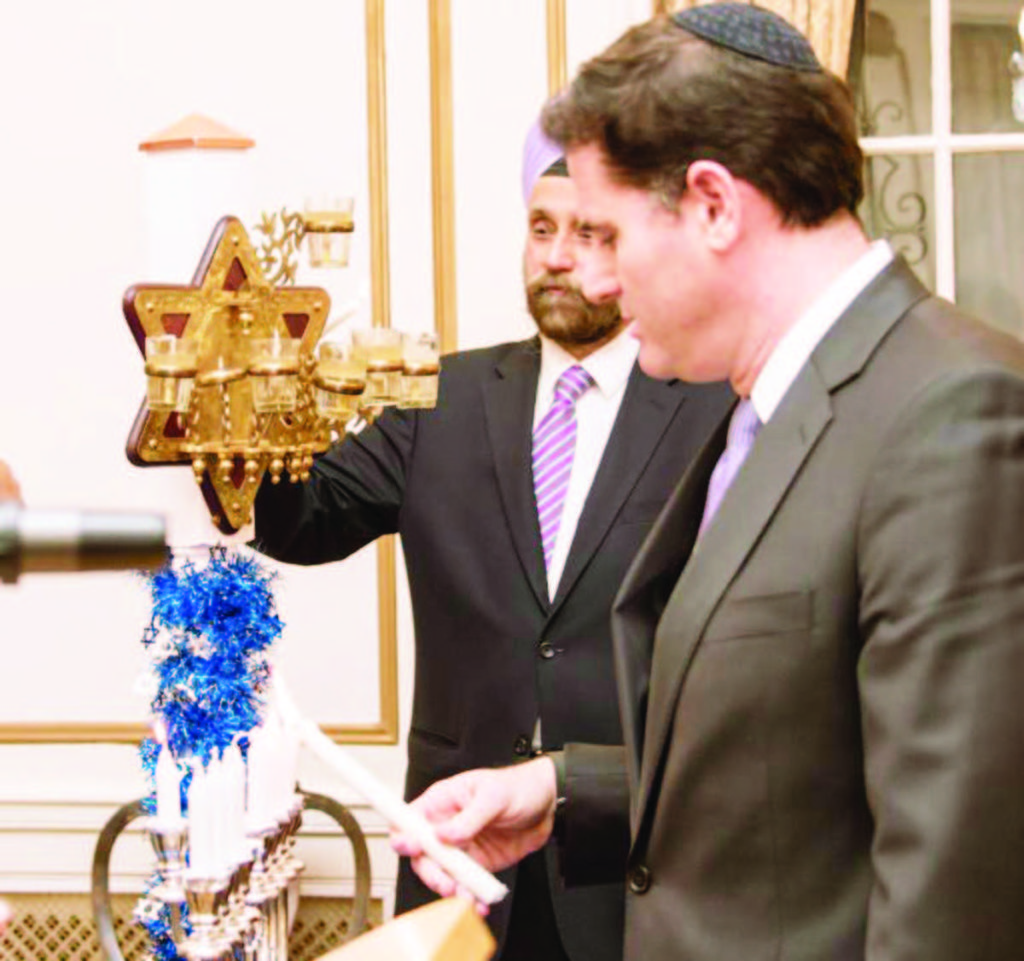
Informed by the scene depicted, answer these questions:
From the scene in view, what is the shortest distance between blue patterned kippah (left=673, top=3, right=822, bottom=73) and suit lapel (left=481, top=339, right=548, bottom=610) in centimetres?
129

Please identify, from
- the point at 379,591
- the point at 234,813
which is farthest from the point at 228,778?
the point at 379,591

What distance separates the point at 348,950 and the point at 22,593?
3239 mm

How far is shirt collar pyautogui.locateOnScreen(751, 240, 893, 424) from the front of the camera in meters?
1.62

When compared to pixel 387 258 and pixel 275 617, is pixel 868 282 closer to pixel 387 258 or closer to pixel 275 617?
pixel 275 617

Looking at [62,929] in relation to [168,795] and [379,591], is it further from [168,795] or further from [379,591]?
[168,795]

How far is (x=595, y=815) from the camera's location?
6.75ft

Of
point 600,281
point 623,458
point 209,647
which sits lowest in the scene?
point 209,647

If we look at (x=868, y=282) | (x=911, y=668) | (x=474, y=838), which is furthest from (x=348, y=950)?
(x=474, y=838)

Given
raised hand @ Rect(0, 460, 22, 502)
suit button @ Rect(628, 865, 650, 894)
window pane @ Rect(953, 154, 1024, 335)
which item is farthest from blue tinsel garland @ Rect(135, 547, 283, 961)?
window pane @ Rect(953, 154, 1024, 335)

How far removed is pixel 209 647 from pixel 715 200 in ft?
4.43

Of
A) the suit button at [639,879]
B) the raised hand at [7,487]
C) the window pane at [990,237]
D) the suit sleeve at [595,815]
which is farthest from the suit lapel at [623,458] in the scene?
the raised hand at [7,487]

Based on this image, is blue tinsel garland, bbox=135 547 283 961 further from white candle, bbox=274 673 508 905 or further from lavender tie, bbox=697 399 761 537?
white candle, bbox=274 673 508 905

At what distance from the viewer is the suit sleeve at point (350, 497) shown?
288 cm

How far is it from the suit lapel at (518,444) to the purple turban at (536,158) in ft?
0.89
